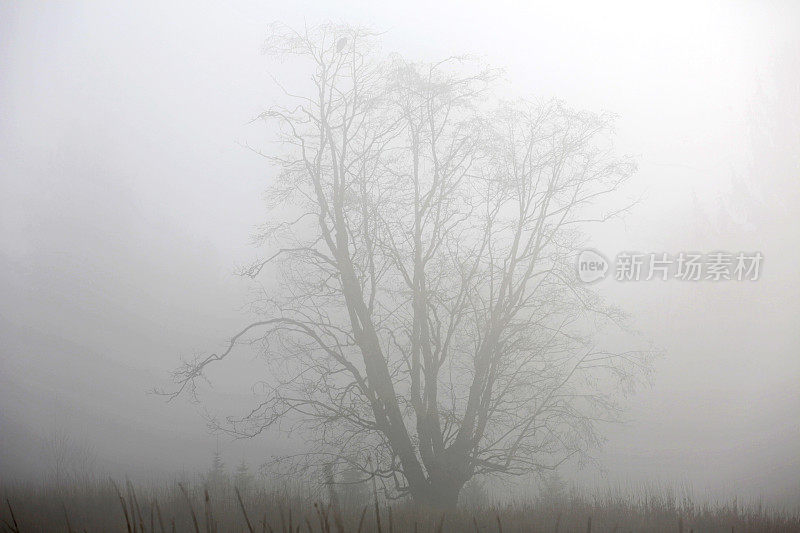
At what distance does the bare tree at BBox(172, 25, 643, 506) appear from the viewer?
24.3 feet

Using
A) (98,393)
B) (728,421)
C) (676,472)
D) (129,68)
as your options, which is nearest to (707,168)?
(728,421)

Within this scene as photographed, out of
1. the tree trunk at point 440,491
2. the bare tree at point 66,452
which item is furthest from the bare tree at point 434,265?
the bare tree at point 66,452

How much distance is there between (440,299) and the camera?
25.5ft

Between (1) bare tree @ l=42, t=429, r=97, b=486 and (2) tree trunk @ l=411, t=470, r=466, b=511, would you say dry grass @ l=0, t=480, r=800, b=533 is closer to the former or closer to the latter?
(2) tree trunk @ l=411, t=470, r=466, b=511

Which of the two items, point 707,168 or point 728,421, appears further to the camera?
point 707,168

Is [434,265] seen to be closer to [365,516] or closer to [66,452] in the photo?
[365,516]

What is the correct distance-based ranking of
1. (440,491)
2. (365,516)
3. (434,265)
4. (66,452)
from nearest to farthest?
(365,516) < (440,491) < (434,265) < (66,452)

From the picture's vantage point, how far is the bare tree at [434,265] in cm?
741

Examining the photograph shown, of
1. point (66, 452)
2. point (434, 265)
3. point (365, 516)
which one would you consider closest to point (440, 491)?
point (365, 516)

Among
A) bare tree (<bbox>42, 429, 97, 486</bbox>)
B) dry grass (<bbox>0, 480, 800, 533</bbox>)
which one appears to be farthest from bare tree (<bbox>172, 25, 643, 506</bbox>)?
bare tree (<bbox>42, 429, 97, 486</bbox>)

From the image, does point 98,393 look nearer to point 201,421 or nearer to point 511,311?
point 201,421

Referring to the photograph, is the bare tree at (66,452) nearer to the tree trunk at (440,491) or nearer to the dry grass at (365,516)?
the dry grass at (365,516)

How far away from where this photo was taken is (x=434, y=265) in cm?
854

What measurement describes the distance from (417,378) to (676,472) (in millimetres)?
12054
